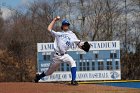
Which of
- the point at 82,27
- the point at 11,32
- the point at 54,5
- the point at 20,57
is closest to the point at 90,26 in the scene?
the point at 82,27

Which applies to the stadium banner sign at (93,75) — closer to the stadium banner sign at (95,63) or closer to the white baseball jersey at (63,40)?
the stadium banner sign at (95,63)

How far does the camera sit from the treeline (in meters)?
32.2

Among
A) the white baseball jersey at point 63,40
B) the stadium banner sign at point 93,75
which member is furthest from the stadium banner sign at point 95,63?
the white baseball jersey at point 63,40

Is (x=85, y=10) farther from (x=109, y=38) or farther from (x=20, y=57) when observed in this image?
(x=20, y=57)

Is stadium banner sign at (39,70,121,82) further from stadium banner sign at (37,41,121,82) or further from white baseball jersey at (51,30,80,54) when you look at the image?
white baseball jersey at (51,30,80,54)

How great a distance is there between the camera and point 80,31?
37500mm

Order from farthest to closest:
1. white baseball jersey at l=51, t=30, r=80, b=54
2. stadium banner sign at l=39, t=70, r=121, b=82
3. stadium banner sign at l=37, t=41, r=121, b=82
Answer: stadium banner sign at l=39, t=70, r=121, b=82, stadium banner sign at l=37, t=41, r=121, b=82, white baseball jersey at l=51, t=30, r=80, b=54

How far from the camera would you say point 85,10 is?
38.2 meters

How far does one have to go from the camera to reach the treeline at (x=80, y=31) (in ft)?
105

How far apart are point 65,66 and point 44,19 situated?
13.4 m

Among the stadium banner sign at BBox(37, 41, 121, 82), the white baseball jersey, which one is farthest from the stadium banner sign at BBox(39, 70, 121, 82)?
the white baseball jersey

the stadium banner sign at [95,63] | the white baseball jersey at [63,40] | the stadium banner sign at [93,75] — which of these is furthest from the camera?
the stadium banner sign at [93,75]

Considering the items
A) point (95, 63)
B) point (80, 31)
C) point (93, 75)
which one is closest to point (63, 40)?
point (95, 63)

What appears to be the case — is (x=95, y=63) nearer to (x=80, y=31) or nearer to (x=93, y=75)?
(x=93, y=75)
